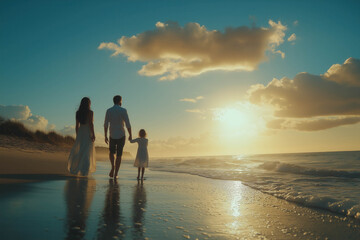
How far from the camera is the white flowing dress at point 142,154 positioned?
30.1 feet

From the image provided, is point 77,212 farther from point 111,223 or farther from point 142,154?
point 142,154

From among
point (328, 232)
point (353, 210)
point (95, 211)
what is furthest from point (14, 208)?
point (353, 210)

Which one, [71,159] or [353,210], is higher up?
[71,159]

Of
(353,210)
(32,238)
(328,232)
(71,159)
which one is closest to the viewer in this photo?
(32,238)

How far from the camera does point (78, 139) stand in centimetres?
786

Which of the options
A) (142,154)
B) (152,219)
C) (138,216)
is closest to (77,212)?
(138,216)

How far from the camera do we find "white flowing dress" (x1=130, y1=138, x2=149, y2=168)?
918 cm

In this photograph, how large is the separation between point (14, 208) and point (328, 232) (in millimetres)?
3989

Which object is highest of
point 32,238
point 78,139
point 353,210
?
point 78,139

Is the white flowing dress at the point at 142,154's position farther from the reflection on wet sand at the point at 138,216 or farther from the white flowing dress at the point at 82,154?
the reflection on wet sand at the point at 138,216

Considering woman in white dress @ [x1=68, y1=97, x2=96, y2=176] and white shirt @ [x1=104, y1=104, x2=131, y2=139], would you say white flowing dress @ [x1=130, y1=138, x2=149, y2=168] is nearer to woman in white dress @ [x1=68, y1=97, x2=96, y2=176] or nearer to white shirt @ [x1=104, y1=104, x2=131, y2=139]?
white shirt @ [x1=104, y1=104, x2=131, y2=139]

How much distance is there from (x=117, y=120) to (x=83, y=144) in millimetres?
1269

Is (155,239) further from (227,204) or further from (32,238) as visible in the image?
(227,204)

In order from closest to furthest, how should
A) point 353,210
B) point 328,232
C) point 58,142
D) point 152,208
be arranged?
point 328,232 < point 152,208 < point 353,210 < point 58,142
